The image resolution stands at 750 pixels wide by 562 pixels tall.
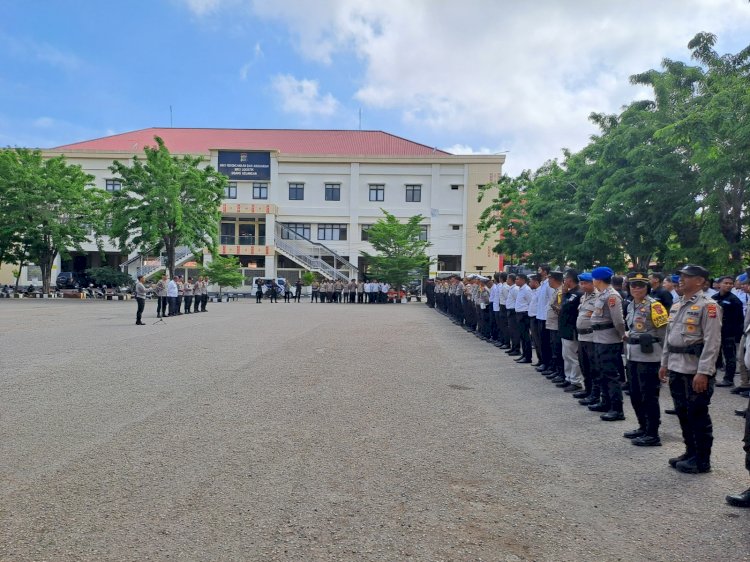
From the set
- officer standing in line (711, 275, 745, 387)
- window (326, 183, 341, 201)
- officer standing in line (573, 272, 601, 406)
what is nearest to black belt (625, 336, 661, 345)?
officer standing in line (573, 272, 601, 406)

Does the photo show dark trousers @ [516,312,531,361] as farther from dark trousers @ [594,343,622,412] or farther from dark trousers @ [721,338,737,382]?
dark trousers @ [594,343,622,412]

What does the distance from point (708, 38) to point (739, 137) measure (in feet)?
18.9

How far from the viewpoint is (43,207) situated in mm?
34781

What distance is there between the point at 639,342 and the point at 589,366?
2.03 meters

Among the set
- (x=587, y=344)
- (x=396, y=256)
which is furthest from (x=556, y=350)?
(x=396, y=256)

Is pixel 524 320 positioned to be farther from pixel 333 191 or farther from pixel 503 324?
pixel 333 191

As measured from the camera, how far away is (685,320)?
5246mm

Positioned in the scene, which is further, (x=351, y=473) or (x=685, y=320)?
(x=685, y=320)

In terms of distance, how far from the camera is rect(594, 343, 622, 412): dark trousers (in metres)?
6.97

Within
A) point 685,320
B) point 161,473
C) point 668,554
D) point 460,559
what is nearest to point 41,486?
point 161,473

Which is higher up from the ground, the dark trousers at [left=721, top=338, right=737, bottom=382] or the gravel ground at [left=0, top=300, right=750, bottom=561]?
the dark trousers at [left=721, top=338, right=737, bottom=382]

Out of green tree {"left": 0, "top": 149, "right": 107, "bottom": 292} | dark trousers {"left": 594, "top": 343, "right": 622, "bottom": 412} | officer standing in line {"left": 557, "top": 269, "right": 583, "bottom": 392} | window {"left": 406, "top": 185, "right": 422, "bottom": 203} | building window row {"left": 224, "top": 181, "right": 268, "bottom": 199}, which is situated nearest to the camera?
dark trousers {"left": 594, "top": 343, "right": 622, "bottom": 412}

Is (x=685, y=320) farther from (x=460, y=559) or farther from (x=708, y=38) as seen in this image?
(x=708, y=38)

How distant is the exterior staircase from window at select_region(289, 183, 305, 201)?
2.67 m
